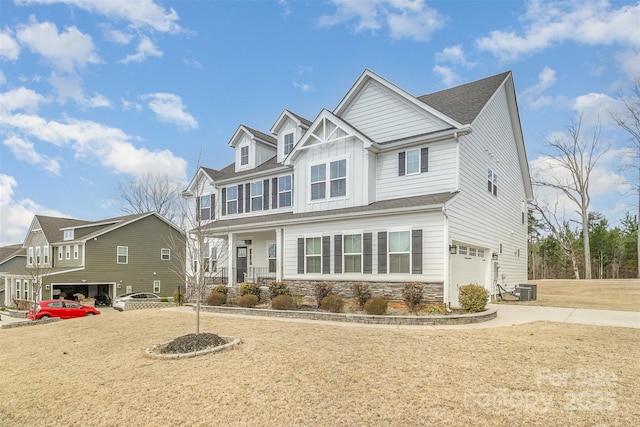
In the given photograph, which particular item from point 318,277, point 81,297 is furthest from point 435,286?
point 81,297

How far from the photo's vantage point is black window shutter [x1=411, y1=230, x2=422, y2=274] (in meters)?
14.6

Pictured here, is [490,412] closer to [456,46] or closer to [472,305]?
[472,305]

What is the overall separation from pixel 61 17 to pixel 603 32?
23.6 m

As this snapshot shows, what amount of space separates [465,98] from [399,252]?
8.21m

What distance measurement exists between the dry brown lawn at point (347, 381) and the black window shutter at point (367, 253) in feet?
17.6

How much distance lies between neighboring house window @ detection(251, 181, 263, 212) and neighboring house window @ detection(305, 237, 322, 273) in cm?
523

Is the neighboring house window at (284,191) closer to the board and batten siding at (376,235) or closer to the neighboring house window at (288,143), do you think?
the neighboring house window at (288,143)

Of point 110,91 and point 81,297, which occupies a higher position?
point 110,91

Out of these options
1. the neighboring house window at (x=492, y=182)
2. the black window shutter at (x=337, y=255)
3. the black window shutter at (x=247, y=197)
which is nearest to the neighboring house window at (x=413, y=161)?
the black window shutter at (x=337, y=255)

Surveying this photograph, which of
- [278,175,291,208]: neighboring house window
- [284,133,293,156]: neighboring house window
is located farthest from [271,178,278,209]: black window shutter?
[284,133,293,156]: neighboring house window

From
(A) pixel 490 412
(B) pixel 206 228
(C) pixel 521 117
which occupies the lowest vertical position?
(A) pixel 490 412

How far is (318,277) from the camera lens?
17.4m

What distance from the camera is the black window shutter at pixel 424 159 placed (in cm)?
1619

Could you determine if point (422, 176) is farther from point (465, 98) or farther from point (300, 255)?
point (300, 255)
